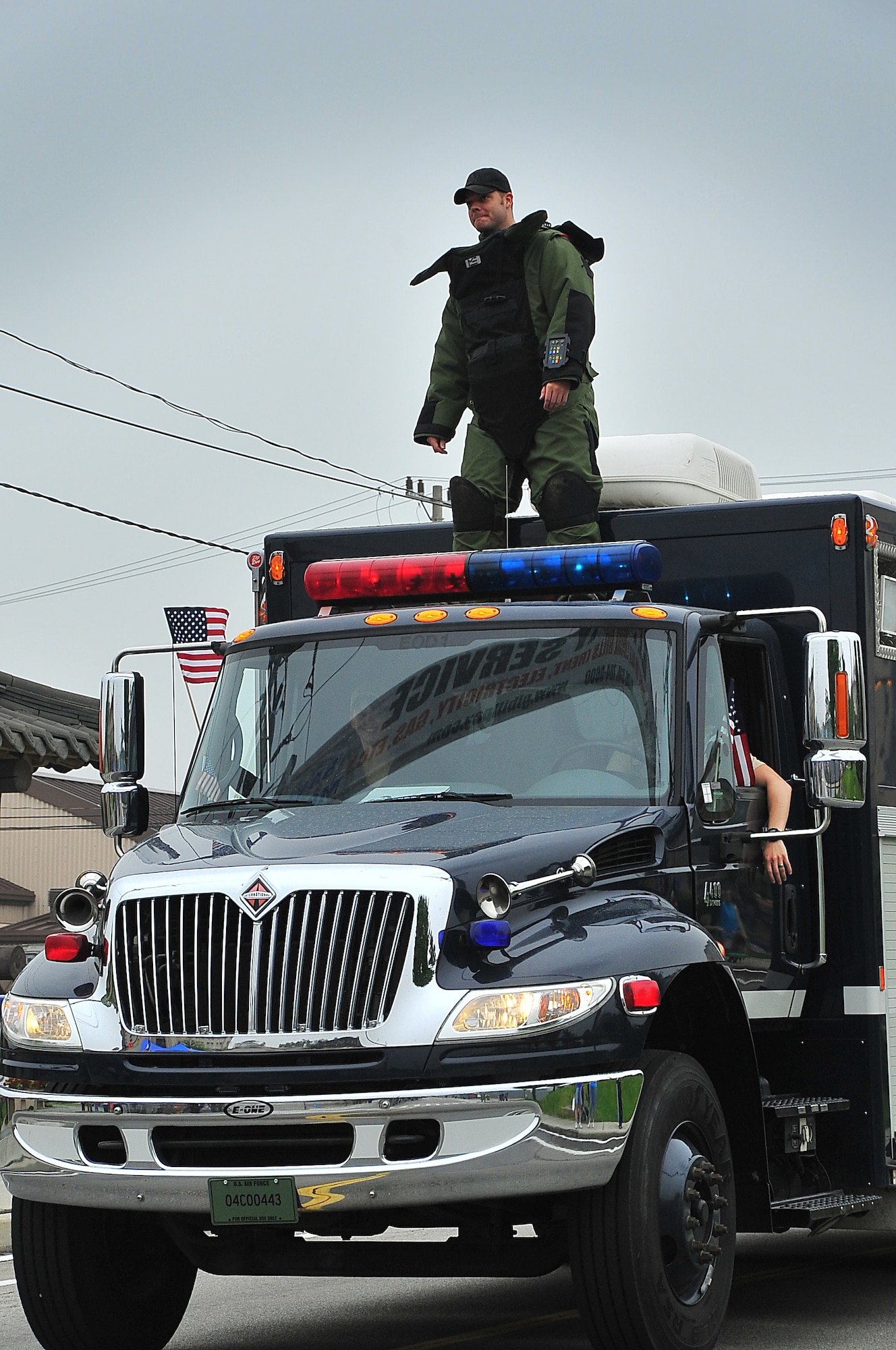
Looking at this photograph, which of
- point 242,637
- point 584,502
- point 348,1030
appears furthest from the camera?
point 584,502

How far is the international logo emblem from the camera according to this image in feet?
19.6

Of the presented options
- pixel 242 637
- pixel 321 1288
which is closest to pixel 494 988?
pixel 242 637

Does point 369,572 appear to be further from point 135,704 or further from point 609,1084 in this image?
point 609,1084

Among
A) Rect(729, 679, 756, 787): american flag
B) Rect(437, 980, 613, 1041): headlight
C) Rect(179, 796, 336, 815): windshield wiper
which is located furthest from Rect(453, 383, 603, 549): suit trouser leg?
Rect(437, 980, 613, 1041): headlight

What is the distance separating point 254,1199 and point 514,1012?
927mm

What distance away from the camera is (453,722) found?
23.6ft

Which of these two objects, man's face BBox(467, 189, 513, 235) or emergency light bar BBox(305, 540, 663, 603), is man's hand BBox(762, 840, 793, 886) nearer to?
emergency light bar BBox(305, 540, 663, 603)

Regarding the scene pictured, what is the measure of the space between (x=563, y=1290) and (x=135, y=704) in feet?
10.6

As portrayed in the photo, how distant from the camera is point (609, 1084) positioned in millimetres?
5906

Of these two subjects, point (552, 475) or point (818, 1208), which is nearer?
point (818, 1208)

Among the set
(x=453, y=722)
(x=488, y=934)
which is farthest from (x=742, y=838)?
(x=488, y=934)

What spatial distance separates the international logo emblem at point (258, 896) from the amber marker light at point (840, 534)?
3137 mm

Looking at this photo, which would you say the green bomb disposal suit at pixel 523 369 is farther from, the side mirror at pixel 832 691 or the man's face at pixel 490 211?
the side mirror at pixel 832 691

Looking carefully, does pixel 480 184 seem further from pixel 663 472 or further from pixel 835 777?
pixel 835 777
